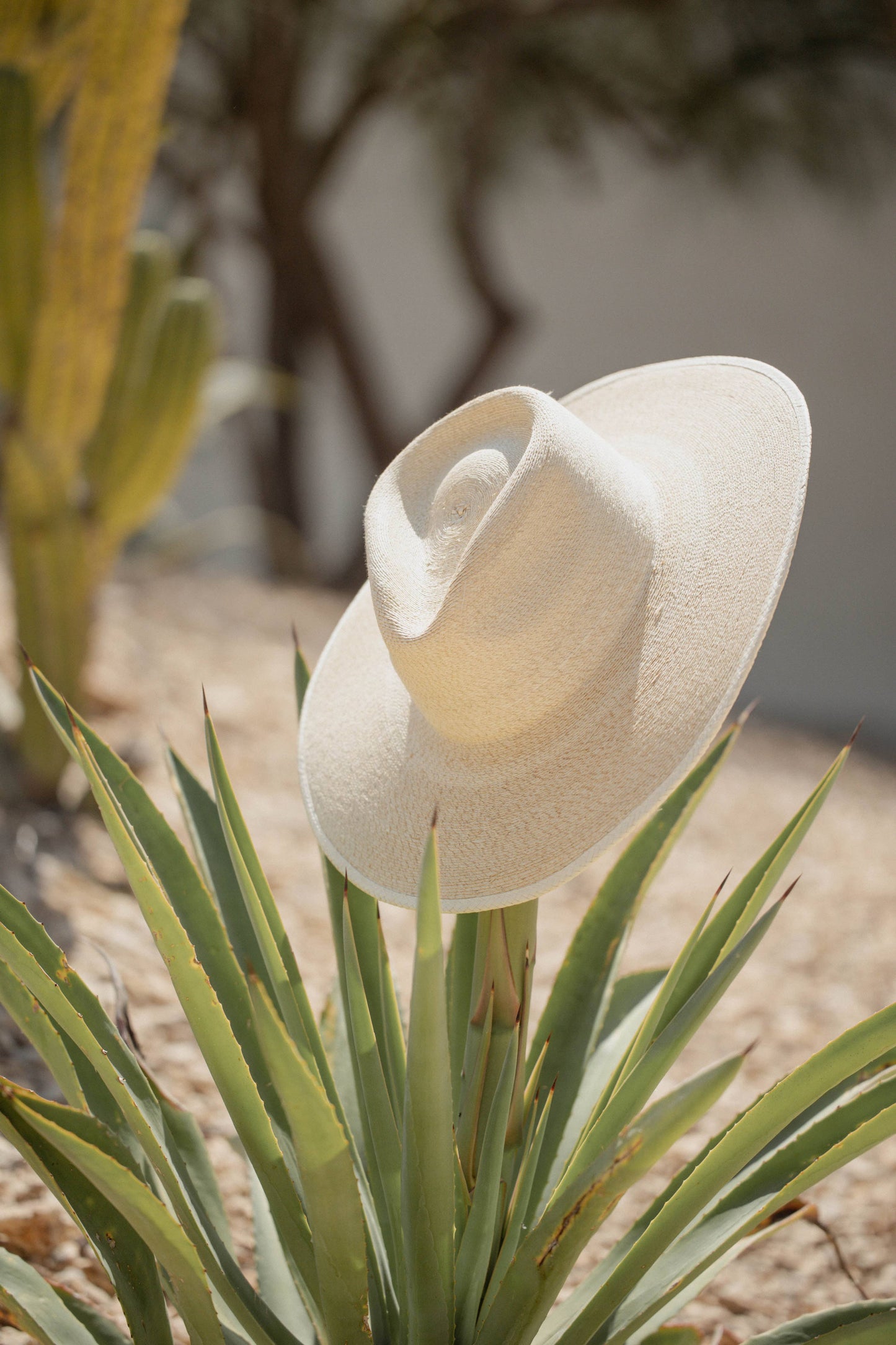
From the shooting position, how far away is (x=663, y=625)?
739mm

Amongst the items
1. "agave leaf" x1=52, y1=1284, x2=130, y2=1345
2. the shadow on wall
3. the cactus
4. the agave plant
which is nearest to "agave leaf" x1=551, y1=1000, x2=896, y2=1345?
the agave plant

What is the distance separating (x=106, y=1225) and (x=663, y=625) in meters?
0.56

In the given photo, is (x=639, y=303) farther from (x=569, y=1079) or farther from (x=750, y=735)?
(x=569, y=1079)

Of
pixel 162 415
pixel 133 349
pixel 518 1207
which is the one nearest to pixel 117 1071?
pixel 518 1207

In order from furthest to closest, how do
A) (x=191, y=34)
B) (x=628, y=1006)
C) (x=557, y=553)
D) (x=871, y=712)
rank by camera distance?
(x=871, y=712)
(x=191, y=34)
(x=628, y=1006)
(x=557, y=553)

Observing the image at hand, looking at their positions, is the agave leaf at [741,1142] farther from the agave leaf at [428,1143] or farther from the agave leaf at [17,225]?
the agave leaf at [17,225]

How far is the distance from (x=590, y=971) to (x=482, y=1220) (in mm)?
262

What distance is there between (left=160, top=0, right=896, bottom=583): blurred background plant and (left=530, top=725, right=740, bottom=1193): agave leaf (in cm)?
355

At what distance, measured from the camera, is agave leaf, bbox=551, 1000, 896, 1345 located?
0.71 m

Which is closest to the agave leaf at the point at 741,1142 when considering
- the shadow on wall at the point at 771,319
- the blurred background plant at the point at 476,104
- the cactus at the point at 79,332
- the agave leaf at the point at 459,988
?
the agave leaf at the point at 459,988

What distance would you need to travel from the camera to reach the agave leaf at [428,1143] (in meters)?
0.63

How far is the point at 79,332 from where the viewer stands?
6.10 feet

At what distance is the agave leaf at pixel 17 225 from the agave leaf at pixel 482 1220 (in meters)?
1.53

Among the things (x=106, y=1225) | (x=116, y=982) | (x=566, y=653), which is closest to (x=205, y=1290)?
(x=106, y=1225)
